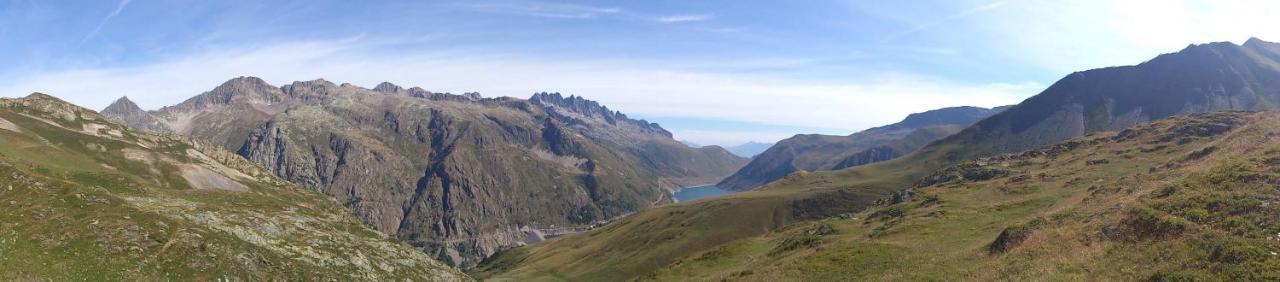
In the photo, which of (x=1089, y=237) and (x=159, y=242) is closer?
(x=1089, y=237)

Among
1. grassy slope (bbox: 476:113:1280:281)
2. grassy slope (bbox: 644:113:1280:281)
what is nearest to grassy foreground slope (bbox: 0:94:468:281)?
grassy slope (bbox: 644:113:1280:281)

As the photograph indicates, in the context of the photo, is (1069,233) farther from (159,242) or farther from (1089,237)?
(159,242)

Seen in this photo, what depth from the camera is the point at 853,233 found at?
9000cm

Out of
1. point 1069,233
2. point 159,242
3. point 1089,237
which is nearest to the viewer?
point 1089,237

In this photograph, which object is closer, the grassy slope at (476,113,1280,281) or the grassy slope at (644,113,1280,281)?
the grassy slope at (644,113,1280,281)

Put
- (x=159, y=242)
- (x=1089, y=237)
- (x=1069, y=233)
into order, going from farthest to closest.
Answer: (x=159, y=242)
(x=1069, y=233)
(x=1089, y=237)

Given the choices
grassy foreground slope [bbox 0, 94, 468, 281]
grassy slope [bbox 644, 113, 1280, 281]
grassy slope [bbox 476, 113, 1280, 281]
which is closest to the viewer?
grassy slope [bbox 644, 113, 1280, 281]

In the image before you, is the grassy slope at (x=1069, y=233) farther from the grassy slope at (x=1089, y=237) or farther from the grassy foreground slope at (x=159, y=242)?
the grassy foreground slope at (x=159, y=242)

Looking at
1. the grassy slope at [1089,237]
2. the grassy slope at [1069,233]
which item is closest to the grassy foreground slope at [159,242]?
the grassy slope at [1089,237]

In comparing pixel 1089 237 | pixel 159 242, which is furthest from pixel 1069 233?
pixel 159 242

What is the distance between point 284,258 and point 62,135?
601 feet

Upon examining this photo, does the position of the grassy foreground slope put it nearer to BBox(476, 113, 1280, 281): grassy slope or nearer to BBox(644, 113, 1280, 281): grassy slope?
BBox(644, 113, 1280, 281): grassy slope

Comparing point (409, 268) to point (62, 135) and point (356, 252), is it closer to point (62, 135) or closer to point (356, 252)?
point (356, 252)

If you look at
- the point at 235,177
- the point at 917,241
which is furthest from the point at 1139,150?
the point at 235,177
